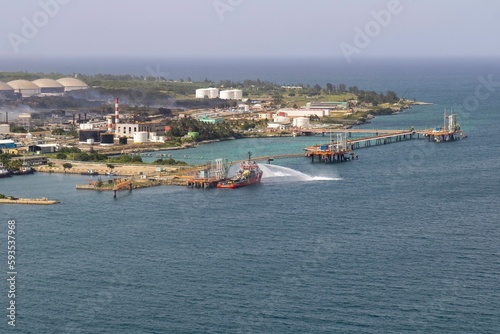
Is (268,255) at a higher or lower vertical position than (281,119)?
lower

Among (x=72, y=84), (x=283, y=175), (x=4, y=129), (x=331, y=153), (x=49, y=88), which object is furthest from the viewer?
(x=72, y=84)

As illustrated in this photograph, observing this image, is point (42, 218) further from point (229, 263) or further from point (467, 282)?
point (467, 282)

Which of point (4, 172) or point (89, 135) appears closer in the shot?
point (4, 172)

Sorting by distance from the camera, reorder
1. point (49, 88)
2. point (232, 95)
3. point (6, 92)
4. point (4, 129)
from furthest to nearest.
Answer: point (49, 88), point (232, 95), point (6, 92), point (4, 129)

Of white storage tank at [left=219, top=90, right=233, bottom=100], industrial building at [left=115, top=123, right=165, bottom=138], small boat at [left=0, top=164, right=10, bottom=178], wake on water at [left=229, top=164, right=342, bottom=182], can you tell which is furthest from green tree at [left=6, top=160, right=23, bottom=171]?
white storage tank at [left=219, top=90, right=233, bottom=100]

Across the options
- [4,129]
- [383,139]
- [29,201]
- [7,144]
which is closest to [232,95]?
[4,129]

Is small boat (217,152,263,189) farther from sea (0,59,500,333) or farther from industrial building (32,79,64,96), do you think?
industrial building (32,79,64,96)

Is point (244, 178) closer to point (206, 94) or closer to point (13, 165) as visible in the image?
point (13, 165)
